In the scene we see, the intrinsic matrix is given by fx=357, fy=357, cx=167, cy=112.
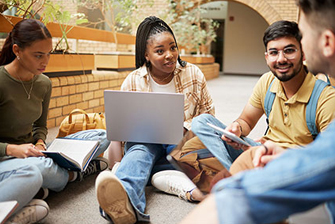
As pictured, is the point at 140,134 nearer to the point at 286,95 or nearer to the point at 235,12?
the point at 286,95

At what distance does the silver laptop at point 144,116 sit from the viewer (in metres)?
1.99

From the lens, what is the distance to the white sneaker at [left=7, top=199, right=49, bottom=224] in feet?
5.24

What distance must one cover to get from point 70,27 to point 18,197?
3297mm

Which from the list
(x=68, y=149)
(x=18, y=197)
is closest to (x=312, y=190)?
(x=18, y=197)

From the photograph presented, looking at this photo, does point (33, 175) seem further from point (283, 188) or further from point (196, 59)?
point (196, 59)

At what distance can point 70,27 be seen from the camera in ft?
14.7

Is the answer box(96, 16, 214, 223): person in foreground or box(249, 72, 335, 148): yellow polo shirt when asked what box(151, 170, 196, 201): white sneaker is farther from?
box(249, 72, 335, 148): yellow polo shirt

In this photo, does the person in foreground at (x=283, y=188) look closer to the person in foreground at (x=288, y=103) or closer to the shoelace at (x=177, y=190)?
the person in foreground at (x=288, y=103)

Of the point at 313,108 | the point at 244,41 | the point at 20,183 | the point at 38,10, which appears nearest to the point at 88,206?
the point at 20,183

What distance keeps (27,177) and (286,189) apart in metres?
1.31

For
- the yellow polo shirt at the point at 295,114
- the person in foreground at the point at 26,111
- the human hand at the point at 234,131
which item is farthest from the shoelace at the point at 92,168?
the yellow polo shirt at the point at 295,114

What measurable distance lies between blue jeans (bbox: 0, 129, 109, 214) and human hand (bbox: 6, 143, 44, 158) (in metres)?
0.03

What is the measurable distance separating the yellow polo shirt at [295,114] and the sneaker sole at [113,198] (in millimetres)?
858

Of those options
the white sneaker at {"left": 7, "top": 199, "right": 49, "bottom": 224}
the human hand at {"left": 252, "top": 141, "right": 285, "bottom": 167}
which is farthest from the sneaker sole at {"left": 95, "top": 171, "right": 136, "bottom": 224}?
the human hand at {"left": 252, "top": 141, "right": 285, "bottom": 167}
